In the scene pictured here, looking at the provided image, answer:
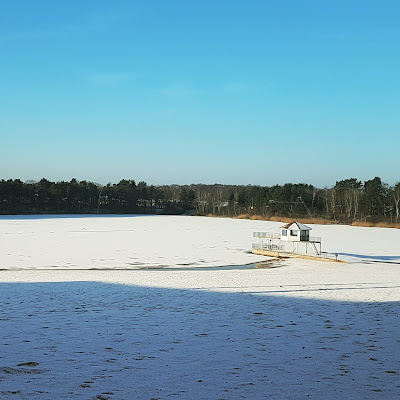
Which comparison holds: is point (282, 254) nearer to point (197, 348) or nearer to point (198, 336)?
point (198, 336)

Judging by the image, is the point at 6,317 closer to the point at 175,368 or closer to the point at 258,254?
the point at 175,368

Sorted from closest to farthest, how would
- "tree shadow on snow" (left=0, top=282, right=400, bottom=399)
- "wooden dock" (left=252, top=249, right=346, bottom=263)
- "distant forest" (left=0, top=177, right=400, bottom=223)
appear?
"tree shadow on snow" (left=0, top=282, right=400, bottom=399)
"wooden dock" (left=252, top=249, right=346, bottom=263)
"distant forest" (left=0, top=177, right=400, bottom=223)

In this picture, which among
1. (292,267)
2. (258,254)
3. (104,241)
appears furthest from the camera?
(104,241)

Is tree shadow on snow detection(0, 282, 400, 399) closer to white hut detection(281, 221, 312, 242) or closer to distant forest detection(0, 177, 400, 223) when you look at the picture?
white hut detection(281, 221, 312, 242)

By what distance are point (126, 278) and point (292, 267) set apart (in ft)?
33.2

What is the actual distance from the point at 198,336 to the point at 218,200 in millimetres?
128074

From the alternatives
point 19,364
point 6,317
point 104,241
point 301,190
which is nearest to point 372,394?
point 19,364

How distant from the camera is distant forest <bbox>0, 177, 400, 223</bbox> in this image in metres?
90.4

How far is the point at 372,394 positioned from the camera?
18.9ft

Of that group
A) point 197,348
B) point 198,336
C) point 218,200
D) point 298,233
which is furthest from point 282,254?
point 218,200

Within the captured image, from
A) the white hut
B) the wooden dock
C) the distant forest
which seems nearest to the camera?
the wooden dock

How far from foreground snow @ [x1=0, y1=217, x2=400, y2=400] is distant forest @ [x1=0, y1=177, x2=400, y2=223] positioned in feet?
222

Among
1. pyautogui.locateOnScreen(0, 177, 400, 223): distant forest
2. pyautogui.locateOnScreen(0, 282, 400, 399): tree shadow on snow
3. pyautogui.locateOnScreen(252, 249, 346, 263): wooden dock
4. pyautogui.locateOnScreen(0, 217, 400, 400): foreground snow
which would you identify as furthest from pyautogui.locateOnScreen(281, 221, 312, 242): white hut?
pyautogui.locateOnScreen(0, 177, 400, 223): distant forest

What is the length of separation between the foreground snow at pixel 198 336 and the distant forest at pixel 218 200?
6762 centimetres
